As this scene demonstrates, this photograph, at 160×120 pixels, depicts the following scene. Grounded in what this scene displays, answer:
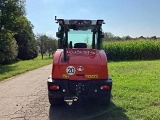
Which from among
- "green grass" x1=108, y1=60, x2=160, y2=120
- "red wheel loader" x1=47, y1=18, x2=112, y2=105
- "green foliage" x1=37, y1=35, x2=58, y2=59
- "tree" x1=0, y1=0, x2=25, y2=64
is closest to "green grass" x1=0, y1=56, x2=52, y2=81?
"tree" x1=0, y1=0, x2=25, y2=64

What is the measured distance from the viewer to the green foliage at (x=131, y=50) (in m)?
31.1

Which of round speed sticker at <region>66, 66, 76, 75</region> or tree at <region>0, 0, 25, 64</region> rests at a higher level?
tree at <region>0, 0, 25, 64</region>

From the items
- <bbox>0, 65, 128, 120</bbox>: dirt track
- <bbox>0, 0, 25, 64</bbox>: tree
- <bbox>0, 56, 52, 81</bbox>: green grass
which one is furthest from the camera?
<bbox>0, 0, 25, 64</bbox>: tree


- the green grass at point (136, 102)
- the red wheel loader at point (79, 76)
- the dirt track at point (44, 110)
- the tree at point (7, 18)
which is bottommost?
the dirt track at point (44, 110)

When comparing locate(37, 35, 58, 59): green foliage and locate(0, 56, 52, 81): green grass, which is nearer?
locate(0, 56, 52, 81): green grass

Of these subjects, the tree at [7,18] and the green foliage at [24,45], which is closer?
the tree at [7,18]

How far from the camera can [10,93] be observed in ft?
31.6

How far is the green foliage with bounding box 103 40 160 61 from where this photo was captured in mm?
31125

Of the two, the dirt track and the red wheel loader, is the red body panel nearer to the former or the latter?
the red wheel loader

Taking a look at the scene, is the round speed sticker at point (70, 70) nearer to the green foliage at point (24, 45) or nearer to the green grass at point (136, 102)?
the green grass at point (136, 102)

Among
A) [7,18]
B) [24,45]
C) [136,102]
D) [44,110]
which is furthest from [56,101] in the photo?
[24,45]

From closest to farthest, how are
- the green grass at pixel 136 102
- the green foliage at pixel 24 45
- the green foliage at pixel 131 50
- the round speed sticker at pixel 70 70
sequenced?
1. the green grass at pixel 136 102
2. the round speed sticker at pixel 70 70
3. the green foliage at pixel 131 50
4. the green foliage at pixel 24 45

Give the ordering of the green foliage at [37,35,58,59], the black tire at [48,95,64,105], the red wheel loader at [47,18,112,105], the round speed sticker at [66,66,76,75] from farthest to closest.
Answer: the green foliage at [37,35,58,59]
the black tire at [48,95,64,105]
the round speed sticker at [66,66,76,75]
the red wheel loader at [47,18,112,105]

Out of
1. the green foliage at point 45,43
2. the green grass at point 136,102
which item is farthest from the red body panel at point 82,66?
the green foliage at point 45,43
